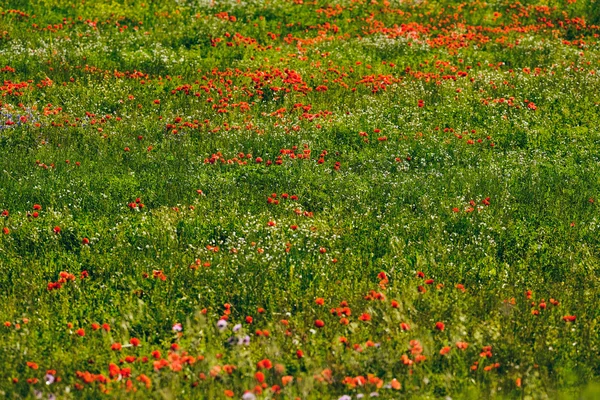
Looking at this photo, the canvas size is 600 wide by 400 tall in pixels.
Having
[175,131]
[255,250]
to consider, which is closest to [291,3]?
[175,131]

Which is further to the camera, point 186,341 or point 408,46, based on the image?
point 408,46

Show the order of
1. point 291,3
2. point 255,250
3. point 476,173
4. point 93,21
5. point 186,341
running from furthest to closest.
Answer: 1. point 291,3
2. point 93,21
3. point 476,173
4. point 255,250
5. point 186,341

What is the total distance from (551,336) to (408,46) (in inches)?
482

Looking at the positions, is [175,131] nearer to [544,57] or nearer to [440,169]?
[440,169]

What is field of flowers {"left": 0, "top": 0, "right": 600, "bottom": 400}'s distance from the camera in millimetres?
5680

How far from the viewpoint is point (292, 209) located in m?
9.30

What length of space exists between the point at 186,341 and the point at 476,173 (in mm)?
5862

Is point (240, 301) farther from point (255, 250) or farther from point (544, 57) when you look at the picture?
point (544, 57)

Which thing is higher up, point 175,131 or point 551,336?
point 551,336

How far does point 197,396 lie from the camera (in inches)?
207

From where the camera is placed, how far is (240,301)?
6.91 meters

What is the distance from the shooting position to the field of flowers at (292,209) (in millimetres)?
5680

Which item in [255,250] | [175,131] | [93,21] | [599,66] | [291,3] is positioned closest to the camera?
[255,250]

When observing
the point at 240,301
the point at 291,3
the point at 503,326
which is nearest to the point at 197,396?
the point at 240,301
